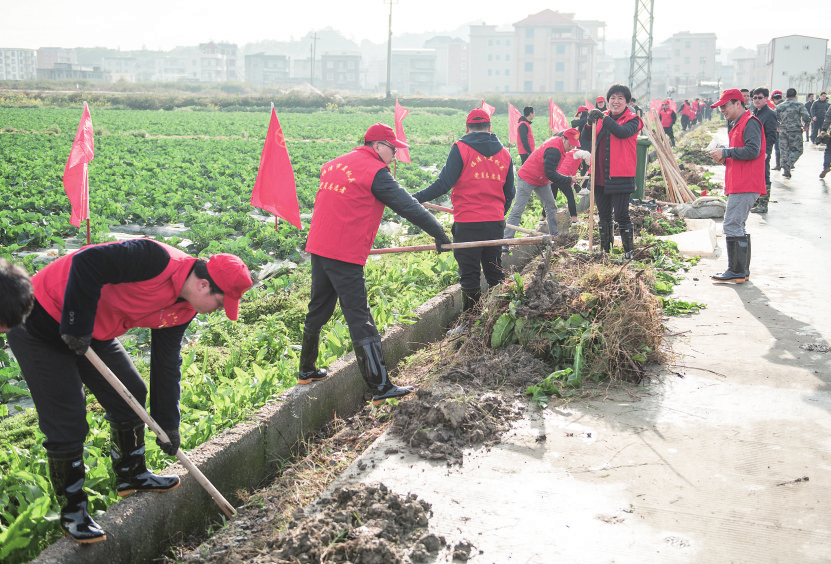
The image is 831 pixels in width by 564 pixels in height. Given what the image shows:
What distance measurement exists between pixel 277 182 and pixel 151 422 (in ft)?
10.8

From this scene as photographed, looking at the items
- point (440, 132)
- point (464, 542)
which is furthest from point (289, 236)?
point (440, 132)

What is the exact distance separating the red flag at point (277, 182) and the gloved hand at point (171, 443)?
2.90 meters

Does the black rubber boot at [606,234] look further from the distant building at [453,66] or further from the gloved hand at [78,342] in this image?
the distant building at [453,66]

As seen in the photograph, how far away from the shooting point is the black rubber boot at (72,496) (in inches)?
112

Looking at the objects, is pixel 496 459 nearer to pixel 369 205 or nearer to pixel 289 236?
pixel 369 205

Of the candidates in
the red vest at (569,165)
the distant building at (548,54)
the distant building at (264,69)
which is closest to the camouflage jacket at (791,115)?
the red vest at (569,165)

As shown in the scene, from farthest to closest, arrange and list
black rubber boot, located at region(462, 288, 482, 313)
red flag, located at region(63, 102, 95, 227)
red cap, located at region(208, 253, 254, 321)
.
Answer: black rubber boot, located at region(462, 288, 482, 313) → red flag, located at region(63, 102, 95, 227) → red cap, located at region(208, 253, 254, 321)

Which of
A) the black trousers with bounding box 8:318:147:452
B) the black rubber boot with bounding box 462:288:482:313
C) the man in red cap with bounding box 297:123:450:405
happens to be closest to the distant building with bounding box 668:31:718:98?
the black rubber boot with bounding box 462:288:482:313

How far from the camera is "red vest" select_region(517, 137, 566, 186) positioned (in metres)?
8.23

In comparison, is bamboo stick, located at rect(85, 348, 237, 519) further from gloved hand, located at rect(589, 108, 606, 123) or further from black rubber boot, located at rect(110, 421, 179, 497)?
gloved hand, located at rect(589, 108, 606, 123)

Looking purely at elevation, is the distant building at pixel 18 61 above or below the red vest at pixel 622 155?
above

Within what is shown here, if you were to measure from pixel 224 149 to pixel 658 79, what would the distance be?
287ft

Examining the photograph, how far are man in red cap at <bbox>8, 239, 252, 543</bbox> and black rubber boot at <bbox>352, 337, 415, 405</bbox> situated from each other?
137 cm

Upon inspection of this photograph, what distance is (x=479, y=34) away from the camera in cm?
10038
